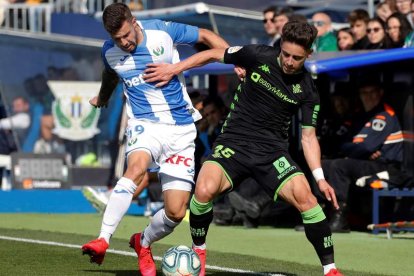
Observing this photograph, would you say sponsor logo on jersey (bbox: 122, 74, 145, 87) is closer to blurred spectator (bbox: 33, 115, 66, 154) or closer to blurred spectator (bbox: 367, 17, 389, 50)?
blurred spectator (bbox: 367, 17, 389, 50)

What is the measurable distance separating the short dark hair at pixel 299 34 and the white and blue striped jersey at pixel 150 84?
3.63 feet

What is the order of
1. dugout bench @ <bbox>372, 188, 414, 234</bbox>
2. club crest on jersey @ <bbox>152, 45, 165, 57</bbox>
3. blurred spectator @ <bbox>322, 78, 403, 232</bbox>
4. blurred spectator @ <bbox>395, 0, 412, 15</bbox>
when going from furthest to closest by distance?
1. blurred spectator @ <bbox>395, 0, 412, 15</bbox>
2. blurred spectator @ <bbox>322, 78, 403, 232</bbox>
3. dugout bench @ <bbox>372, 188, 414, 234</bbox>
4. club crest on jersey @ <bbox>152, 45, 165, 57</bbox>

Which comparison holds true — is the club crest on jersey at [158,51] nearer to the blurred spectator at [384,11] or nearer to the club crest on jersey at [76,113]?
the blurred spectator at [384,11]

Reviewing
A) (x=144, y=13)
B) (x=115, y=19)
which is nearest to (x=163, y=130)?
(x=115, y=19)

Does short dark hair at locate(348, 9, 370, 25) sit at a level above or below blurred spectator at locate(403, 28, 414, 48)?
above

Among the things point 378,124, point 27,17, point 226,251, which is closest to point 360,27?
point 378,124

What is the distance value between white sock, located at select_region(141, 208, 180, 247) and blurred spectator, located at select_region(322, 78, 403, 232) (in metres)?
5.06

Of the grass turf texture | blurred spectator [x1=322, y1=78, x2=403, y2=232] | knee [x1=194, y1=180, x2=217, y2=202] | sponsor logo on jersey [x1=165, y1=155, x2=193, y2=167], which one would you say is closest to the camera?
knee [x1=194, y1=180, x2=217, y2=202]

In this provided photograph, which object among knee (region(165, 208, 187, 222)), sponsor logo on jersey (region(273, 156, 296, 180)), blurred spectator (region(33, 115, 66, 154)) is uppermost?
sponsor logo on jersey (region(273, 156, 296, 180))

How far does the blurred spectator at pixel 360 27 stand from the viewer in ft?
50.2

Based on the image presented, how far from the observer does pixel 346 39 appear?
1543 centimetres

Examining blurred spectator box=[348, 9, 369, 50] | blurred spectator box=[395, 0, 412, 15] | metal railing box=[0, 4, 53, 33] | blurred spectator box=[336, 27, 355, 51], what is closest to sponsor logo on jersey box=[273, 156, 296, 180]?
blurred spectator box=[348, 9, 369, 50]

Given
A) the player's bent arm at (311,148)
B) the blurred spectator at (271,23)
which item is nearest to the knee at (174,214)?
the player's bent arm at (311,148)

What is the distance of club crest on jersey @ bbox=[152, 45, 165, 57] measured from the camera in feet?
29.9
